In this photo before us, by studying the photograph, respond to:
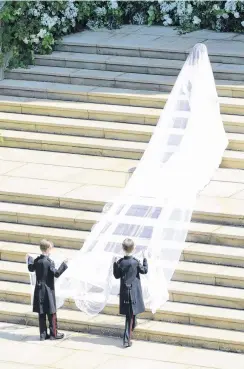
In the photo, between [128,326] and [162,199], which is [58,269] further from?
[162,199]

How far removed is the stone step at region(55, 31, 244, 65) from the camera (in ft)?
64.8

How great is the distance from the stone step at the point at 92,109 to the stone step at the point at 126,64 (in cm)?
52

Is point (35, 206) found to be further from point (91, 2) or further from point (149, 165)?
point (91, 2)

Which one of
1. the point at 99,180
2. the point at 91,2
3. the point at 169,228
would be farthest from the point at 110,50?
the point at 169,228

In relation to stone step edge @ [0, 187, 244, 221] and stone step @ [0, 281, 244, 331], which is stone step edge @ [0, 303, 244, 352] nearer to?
stone step @ [0, 281, 244, 331]

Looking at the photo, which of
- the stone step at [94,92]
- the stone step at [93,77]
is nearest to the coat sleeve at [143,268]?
the stone step at [94,92]

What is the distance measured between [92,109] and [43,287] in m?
4.47

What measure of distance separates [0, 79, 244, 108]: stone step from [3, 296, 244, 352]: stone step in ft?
13.7

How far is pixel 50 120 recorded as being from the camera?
19438 millimetres

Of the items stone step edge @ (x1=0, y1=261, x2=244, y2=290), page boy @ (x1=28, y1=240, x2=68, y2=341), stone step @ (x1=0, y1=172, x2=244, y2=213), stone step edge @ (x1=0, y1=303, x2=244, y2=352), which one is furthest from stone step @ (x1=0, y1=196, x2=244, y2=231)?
page boy @ (x1=28, y1=240, x2=68, y2=341)

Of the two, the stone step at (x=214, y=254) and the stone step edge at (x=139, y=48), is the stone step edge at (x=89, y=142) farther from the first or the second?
the stone step at (x=214, y=254)

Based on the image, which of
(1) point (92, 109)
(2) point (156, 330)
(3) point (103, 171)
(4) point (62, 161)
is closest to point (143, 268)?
(2) point (156, 330)

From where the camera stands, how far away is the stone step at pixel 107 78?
63.4ft

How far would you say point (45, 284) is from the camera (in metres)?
Result: 15.4
